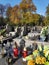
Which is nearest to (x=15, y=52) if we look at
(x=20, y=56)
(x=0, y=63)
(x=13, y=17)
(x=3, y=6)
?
(x=20, y=56)

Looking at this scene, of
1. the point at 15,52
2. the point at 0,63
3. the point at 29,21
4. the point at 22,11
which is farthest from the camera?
the point at 22,11

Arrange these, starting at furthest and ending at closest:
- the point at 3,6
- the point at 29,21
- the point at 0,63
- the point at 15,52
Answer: the point at 3,6 < the point at 29,21 < the point at 15,52 < the point at 0,63

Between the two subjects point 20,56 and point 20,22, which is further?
point 20,22

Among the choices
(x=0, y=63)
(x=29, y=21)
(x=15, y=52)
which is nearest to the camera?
(x=0, y=63)

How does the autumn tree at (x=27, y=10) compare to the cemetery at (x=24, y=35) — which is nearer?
the cemetery at (x=24, y=35)

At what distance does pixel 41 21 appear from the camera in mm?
Answer: 38562

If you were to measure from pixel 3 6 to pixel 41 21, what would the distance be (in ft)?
53.1

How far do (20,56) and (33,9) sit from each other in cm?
2665

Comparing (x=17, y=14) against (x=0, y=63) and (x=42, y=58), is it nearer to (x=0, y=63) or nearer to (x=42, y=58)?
(x=0, y=63)

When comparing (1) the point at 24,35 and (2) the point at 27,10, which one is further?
(2) the point at 27,10

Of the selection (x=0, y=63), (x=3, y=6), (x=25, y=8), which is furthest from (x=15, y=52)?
(x=3, y=6)

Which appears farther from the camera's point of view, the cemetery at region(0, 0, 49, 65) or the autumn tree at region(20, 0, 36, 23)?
the autumn tree at region(20, 0, 36, 23)

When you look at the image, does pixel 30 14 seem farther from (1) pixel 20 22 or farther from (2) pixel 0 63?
(2) pixel 0 63

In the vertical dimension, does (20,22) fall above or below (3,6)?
below
